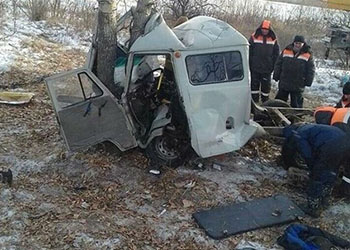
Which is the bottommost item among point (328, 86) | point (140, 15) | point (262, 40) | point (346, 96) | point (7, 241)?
point (328, 86)

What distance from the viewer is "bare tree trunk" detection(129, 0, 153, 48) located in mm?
7086

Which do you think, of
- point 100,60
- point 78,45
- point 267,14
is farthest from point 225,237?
point 267,14

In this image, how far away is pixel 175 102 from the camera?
6277 millimetres

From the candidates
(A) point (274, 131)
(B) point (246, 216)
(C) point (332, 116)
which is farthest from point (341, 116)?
(B) point (246, 216)

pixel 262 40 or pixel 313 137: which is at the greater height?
pixel 262 40

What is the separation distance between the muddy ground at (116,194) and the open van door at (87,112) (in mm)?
355

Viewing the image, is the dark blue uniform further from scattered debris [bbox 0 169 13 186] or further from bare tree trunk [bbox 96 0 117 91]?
scattered debris [bbox 0 169 13 186]

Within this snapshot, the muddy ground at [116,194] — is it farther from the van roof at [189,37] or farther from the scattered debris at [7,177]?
the van roof at [189,37]

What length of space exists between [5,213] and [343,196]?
424 centimetres

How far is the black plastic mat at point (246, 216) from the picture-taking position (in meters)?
5.36

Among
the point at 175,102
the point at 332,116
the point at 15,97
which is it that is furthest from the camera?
the point at 15,97

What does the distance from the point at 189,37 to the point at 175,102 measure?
929mm

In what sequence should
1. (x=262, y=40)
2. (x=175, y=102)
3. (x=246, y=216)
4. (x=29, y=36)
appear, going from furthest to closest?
(x=29, y=36), (x=262, y=40), (x=175, y=102), (x=246, y=216)

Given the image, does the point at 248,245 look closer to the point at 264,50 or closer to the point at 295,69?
the point at 295,69
